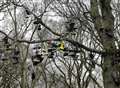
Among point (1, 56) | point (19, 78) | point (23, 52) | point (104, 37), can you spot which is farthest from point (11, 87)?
point (104, 37)

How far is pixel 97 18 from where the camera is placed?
9211 mm

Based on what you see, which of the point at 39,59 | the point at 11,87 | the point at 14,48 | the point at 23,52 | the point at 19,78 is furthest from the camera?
the point at 11,87

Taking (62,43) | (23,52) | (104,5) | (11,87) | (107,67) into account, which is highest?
(104,5)

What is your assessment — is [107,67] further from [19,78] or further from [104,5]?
[19,78]

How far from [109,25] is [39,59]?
209 centimetres

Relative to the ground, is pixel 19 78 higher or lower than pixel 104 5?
lower

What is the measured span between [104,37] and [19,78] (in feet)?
55.9

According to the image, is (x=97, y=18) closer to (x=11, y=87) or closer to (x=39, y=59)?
(x=39, y=59)

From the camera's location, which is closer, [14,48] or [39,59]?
[39,59]

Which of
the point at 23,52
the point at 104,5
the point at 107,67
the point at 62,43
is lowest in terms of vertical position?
the point at 23,52

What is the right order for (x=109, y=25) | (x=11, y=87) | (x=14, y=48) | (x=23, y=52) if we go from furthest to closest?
(x=11, y=87)
(x=23, y=52)
(x=14, y=48)
(x=109, y=25)

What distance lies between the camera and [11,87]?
26859mm

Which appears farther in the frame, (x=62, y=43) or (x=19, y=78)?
(x=19, y=78)

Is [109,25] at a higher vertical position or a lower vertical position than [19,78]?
higher
